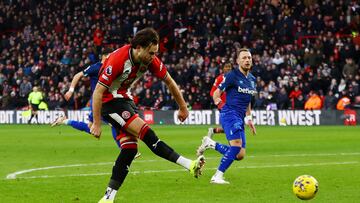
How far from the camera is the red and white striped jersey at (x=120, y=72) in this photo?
8875 mm

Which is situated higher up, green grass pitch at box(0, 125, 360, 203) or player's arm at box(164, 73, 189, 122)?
player's arm at box(164, 73, 189, 122)

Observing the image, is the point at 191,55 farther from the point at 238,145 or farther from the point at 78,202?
the point at 78,202

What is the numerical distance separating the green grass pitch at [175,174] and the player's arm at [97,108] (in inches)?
50.3

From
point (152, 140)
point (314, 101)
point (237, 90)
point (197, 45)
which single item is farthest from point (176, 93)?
point (197, 45)

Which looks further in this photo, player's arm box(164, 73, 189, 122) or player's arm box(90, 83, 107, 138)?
player's arm box(164, 73, 189, 122)

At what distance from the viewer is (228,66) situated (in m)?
15.7

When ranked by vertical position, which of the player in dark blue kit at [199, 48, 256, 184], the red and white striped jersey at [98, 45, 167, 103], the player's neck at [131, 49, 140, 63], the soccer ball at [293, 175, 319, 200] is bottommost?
the soccer ball at [293, 175, 319, 200]

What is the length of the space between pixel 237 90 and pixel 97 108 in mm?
4305

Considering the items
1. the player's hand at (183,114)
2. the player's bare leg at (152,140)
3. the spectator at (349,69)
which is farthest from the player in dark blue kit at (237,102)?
the spectator at (349,69)

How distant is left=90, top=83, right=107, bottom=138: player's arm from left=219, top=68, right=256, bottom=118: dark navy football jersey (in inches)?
164

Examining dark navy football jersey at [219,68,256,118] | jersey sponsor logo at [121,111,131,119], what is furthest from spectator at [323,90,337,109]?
jersey sponsor logo at [121,111,131,119]

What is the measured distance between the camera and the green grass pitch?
10188 mm

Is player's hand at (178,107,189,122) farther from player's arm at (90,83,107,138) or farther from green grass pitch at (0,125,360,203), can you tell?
player's arm at (90,83,107,138)

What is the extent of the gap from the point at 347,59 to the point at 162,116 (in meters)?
10.0
